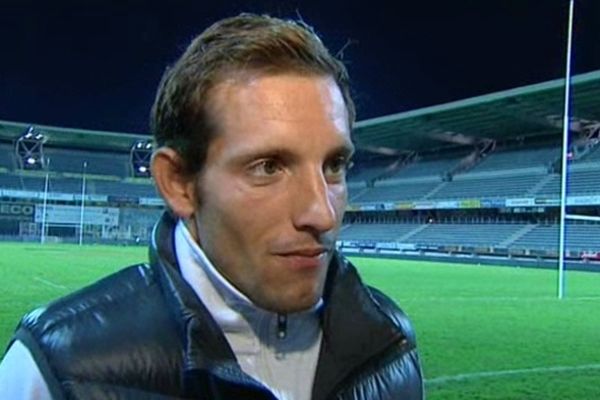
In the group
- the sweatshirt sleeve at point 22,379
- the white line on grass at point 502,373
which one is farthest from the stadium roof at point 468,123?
the sweatshirt sleeve at point 22,379

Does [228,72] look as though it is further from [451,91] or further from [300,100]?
[451,91]

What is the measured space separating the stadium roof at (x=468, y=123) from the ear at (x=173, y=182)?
73.4 feet

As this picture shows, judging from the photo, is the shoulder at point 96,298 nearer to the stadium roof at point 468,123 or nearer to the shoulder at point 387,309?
the shoulder at point 387,309

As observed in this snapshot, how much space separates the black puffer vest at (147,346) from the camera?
0.87 metres

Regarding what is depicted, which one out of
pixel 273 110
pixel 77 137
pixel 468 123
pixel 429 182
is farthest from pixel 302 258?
pixel 77 137

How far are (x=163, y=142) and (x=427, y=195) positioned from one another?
3263cm

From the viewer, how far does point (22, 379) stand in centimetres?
87

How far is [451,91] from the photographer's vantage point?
93.4 ft

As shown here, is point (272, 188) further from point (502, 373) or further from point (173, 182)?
point (502, 373)

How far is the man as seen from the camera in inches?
33.9

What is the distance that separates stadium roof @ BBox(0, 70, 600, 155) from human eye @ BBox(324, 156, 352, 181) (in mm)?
22297

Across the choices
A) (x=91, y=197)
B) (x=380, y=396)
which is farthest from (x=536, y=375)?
(x=91, y=197)

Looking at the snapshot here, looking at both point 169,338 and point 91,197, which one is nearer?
point 169,338

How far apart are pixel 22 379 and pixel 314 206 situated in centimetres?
40
